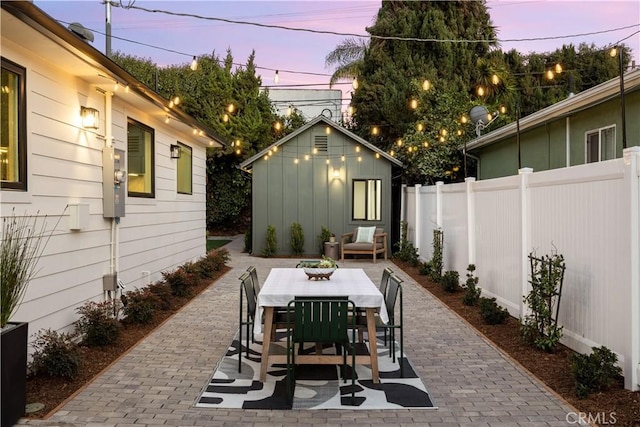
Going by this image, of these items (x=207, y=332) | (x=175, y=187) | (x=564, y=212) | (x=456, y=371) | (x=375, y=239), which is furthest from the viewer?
(x=375, y=239)

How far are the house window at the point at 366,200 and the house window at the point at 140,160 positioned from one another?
310 inches

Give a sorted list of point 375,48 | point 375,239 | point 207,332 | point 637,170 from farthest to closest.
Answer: point 375,48 < point 375,239 < point 207,332 < point 637,170

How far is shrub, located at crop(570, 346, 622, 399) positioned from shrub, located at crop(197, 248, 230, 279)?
23.9 feet

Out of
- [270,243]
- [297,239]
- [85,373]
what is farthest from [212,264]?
[85,373]

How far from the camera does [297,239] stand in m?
15.1

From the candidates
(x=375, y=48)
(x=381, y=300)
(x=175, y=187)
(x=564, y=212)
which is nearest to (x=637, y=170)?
(x=564, y=212)

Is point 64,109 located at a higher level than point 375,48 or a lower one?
lower

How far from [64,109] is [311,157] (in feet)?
33.7

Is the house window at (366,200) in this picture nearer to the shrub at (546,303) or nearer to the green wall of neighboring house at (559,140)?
the green wall of neighboring house at (559,140)

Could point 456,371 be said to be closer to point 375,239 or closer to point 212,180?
point 375,239

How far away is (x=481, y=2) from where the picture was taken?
2209 centimetres

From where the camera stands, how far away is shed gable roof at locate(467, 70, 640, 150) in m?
6.98

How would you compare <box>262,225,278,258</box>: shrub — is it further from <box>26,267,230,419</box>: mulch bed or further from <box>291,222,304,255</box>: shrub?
<box>26,267,230,419</box>: mulch bed

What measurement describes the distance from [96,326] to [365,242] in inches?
379
